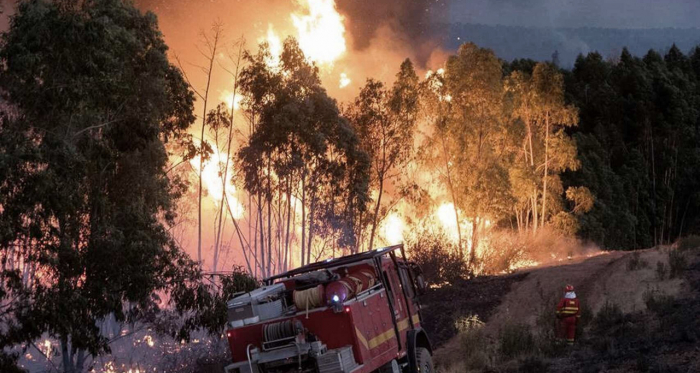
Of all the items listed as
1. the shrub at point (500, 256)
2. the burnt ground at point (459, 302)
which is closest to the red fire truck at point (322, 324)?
the burnt ground at point (459, 302)

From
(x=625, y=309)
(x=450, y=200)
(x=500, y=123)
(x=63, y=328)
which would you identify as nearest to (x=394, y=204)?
(x=450, y=200)

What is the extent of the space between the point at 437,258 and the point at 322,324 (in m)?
22.3

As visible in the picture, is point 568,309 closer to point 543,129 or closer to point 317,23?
point 317,23

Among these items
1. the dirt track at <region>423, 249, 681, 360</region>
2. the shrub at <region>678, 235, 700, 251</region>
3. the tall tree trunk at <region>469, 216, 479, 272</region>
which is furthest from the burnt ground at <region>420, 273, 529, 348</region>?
the shrub at <region>678, 235, 700, 251</region>

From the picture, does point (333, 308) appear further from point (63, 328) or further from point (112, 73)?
point (112, 73)

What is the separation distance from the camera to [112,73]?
15133mm

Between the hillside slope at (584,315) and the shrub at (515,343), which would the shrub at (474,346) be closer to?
the hillside slope at (584,315)

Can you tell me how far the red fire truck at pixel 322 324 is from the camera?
11.4 m

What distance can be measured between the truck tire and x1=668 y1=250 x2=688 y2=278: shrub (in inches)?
448

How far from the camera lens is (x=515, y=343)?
18.1 m

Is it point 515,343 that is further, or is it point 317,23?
point 317,23

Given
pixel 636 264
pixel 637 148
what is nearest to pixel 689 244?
pixel 636 264

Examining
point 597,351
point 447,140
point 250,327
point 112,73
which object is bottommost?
point 597,351

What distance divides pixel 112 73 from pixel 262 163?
669 inches
